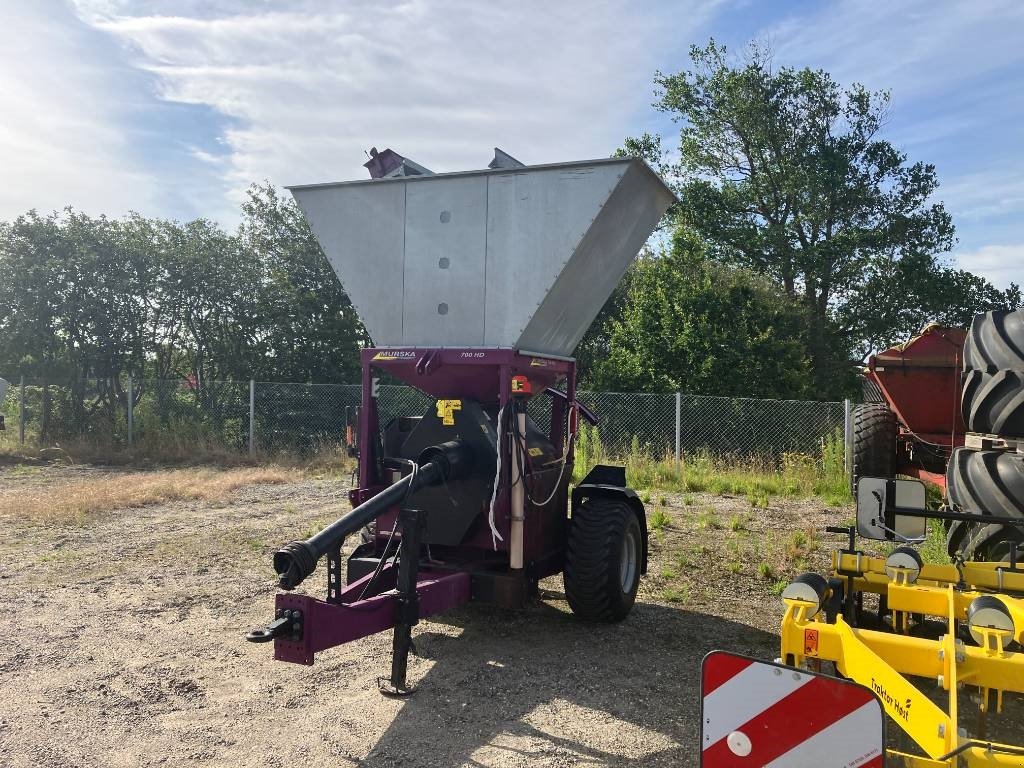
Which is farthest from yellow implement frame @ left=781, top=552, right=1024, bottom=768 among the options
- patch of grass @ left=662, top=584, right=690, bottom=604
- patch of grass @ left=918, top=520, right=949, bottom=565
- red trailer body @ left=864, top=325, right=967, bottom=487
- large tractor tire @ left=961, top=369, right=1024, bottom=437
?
red trailer body @ left=864, top=325, right=967, bottom=487

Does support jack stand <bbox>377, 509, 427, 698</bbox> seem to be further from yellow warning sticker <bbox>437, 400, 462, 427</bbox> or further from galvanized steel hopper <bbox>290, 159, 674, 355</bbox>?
galvanized steel hopper <bbox>290, 159, 674, 355</bbox>

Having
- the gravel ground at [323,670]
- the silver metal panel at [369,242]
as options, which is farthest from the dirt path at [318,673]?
the silver metal panel at [369,242]

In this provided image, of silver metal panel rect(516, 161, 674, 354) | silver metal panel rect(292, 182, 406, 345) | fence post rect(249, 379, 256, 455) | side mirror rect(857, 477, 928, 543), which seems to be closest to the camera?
side mirror rect(857, 477, 928, 543)

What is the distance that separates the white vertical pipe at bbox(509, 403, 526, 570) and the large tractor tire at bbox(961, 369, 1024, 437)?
10.3ft

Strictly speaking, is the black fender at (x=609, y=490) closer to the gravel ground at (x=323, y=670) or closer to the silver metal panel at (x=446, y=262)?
the gravel ground at (x=323, y=670)

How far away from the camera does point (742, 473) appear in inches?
513

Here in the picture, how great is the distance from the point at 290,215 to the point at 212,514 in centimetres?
1335

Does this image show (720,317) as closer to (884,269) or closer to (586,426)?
(586,426)

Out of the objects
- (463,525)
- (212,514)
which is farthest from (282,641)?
(212,514)

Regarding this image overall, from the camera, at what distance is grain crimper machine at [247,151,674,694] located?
16.8 ft

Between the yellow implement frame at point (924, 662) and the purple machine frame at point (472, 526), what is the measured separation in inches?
84.8

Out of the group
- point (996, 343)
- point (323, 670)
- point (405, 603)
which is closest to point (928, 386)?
point (996, 343)

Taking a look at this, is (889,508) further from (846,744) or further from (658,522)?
(658,522)

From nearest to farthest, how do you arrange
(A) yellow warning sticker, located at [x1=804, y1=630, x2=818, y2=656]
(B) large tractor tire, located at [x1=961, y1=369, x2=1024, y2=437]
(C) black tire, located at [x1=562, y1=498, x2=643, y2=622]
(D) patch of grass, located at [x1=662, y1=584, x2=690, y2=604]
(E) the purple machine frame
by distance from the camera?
(A) yellow warning sticker, located at [x1=804, y1=630, x2=818, y2=656] → (E) the purple machine frame → (B) large tractor tire, located at [x1=961, y1=369, x2=1024, y2=437] → (C) black tire, located at [x1=562, y1=498, x2=643, y2=622] → (D) patch of grass, located at [x1=662, y1=584, x2=690, y2=604]
